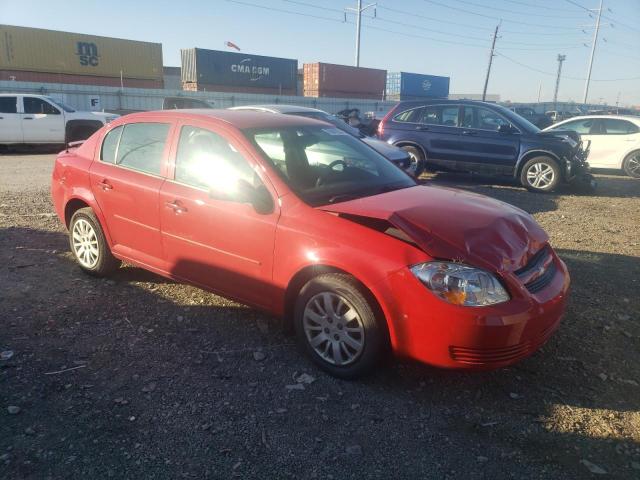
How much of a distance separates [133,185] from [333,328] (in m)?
2.15

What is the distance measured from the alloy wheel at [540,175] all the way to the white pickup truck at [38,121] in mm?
12873

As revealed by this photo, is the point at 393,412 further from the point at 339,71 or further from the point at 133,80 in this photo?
the point at 339,71

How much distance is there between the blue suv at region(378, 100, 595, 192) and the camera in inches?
381

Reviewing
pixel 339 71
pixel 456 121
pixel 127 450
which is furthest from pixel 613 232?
pixel 339 71

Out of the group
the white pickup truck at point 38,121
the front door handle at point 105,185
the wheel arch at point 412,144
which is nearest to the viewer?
the front door handle at point 105,185

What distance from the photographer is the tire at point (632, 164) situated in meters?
12.0

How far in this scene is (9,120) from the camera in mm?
14672

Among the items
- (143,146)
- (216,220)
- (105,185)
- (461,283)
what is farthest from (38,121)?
(461,283)

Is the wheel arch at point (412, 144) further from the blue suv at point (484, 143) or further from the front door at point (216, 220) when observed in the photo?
the front door at point (216, 220)

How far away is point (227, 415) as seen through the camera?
2.78 meters

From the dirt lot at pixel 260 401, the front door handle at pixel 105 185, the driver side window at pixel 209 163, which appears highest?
the driver side window at pixel 209 163

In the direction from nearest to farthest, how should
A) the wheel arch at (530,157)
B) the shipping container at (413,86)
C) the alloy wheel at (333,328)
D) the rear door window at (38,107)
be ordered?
the alloy wheel at (333,328) → the wheel arch at (530,157) → the rear door window at (38,107) → the shipping container at (413,86)

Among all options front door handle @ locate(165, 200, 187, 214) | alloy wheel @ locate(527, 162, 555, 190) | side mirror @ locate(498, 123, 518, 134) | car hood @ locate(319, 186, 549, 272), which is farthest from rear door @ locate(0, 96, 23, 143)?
car hood @ locate(319, 186, 549, 272)

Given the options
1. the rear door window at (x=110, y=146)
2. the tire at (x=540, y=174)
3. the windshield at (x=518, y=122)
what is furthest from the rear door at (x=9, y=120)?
the tire at (x=540, y=174)
